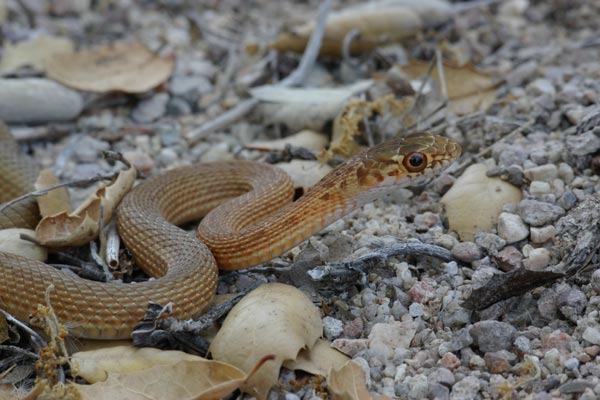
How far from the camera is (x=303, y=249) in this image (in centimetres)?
477

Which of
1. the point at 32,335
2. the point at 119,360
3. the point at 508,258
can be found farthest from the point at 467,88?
the point at 32,335

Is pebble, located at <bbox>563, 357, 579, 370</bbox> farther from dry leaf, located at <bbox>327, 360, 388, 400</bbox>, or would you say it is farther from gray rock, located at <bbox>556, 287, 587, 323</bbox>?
dry leaf, located at <bbox>327, 360, 388, 400</bbox>

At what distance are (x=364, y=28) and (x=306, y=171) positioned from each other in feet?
7.03

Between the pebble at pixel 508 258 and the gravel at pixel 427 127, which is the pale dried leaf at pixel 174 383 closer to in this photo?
the gravel at pixel 427 127

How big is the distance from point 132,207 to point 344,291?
1.61 meters

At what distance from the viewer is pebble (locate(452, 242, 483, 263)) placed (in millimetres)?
4562

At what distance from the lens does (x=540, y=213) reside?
15.2 ft

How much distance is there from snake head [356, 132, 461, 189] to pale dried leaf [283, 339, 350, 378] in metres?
1.16

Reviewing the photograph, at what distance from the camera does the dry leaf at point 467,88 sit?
6.36 metres

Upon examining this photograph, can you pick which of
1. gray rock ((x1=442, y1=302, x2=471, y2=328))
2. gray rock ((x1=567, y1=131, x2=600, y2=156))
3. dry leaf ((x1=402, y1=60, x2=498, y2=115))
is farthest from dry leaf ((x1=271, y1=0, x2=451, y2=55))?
gray rock ((x1=442, y1=302, x2=471, y2=328))

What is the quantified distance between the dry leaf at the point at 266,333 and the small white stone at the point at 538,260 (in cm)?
123

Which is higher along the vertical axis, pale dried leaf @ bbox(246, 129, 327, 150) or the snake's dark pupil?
the snake's dark pupil

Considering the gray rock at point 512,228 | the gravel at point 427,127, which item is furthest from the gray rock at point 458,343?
the gray rock at point 512,228

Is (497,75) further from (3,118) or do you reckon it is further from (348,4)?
(3,118)
